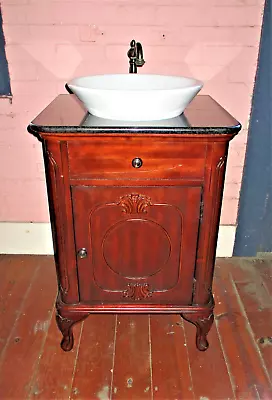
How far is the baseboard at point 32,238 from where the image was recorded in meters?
2.02

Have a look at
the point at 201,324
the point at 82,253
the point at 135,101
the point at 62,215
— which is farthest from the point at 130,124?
the point at 201,324

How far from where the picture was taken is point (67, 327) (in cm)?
146

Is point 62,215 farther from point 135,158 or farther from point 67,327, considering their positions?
point 67,327

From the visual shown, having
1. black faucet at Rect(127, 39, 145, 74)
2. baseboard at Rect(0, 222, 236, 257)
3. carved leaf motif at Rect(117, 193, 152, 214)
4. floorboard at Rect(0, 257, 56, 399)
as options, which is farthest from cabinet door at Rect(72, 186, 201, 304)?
baseboard at Rect(0, 222, 236, 257)

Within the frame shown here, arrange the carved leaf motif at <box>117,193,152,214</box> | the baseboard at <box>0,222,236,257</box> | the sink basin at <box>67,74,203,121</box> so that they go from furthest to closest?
the baseboard at <box>0,222,236,257</box> < the carved leaf motif at <box>117,193,152,214</box> < the sink basin at <box>67,74,203,121</box>

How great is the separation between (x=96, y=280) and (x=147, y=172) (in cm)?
46

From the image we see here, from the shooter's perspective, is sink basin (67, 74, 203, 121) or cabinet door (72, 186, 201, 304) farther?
cabinet door (72, 186, 201, 304)

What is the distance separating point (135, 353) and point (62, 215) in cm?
66

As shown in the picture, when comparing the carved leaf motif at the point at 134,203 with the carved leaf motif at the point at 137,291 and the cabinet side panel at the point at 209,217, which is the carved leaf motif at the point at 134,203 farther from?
the carved leaf motif at the point at 137,291

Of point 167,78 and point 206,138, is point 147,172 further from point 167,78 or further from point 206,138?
point 167,78

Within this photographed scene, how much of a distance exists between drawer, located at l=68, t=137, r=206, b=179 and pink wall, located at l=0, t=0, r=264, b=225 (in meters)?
0.68

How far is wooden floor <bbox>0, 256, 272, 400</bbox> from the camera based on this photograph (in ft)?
4.50

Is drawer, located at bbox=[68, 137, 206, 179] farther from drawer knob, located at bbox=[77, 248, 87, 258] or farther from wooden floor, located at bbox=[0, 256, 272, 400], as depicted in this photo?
wooden floor, located at bbox=[0, 256, 272, 400]

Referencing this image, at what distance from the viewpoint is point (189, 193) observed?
122 centimetres
